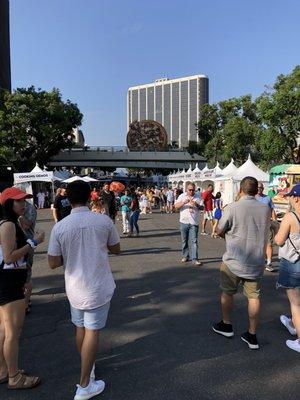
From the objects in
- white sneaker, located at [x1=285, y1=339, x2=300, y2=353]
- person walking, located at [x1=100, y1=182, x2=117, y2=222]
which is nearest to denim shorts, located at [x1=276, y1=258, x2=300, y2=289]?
white sneaker, located at [x1=285, y1=339, x2=300, y2=353]

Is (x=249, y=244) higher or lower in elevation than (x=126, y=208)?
higher

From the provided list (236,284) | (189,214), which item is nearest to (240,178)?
(189,214)

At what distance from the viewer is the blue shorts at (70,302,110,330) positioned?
3574 millimetres

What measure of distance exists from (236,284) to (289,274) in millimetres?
549

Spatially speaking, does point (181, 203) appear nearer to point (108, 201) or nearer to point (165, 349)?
point (108, 201)

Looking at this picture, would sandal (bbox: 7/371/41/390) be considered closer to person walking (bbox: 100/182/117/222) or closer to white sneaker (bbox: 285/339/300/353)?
white sneaker (bbox: 285/339/300/353)

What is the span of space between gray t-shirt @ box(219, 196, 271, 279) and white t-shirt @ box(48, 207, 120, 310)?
165 cm

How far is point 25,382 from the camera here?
386 cm

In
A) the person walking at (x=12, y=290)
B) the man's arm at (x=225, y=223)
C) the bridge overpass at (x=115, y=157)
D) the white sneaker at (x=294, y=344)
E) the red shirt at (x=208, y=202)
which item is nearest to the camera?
the person walking at (x=12, y=290)

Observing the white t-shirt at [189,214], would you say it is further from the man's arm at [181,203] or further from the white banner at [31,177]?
the white banner at [31,177]

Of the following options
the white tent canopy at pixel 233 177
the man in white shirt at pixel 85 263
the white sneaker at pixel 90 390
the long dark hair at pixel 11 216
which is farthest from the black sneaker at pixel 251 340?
the white tent canopy at pixel 233 177

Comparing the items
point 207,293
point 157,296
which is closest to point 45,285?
point 157,296

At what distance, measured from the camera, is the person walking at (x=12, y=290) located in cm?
373

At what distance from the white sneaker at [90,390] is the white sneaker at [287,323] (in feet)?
7.75
